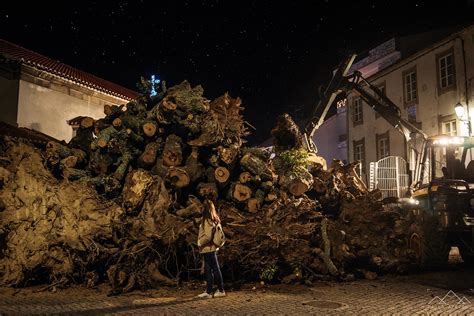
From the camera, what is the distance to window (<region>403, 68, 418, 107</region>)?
22.0 m

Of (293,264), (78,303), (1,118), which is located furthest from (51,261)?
(1,118)

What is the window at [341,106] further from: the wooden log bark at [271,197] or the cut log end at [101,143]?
the cut log end at [101,143]

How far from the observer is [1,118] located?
17.7 metres

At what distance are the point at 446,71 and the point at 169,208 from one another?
15869 mm

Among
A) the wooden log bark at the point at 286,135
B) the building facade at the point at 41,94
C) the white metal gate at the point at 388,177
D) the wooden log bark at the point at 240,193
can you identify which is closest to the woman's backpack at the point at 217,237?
the wooden log bark at the point at 240,193

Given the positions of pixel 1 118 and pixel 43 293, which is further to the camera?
pixel 1 118

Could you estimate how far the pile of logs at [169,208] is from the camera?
28.6 ft

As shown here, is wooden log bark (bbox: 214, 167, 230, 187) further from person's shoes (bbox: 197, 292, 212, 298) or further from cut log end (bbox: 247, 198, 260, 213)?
person's shoes (bbox: 197, 292, 212, 298)

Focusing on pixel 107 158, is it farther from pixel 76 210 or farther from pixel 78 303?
pixel 78 303

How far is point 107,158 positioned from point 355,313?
6355mm

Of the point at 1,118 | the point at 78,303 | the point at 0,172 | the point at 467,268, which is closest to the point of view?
the point at 78,303

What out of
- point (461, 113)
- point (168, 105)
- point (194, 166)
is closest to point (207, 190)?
point (194, 166)

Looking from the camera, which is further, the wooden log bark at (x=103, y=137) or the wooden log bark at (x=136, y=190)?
the wooden log bark at (x=103, y=137)

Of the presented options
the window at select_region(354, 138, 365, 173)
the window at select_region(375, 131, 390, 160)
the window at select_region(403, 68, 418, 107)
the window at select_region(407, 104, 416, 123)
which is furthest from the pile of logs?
the window at select_region(354, 138, 365, 173)
